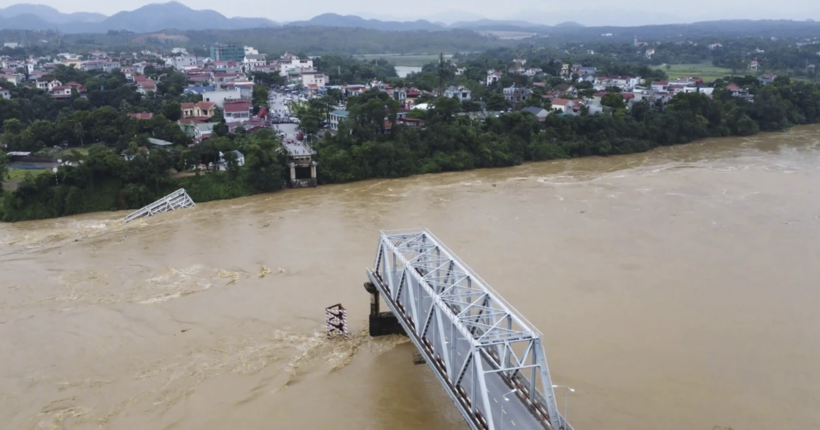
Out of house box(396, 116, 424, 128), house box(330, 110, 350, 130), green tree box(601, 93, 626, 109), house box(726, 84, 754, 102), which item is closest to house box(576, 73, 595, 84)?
house box(726, 84, 754, 102)

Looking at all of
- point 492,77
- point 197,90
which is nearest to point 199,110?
point 197,90

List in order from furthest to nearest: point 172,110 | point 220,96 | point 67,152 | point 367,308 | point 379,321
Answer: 1. point 220,96
2. point 172,110
3. point 67,152
4. point 367,308
5. point 379,321

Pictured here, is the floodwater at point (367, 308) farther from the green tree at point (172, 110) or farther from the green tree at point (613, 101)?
the green tree at point (613, 101)

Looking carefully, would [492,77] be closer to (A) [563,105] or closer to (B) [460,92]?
(B) [460,92]

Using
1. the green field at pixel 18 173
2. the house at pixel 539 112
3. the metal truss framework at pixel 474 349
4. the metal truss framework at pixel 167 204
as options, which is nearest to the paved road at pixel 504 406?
the metal truss framework at pixel 474 349

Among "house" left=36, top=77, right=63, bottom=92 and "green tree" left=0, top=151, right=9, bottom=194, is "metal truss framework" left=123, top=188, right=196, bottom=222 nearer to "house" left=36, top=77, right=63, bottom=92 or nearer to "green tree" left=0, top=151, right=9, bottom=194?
"green tree" left=0, top=151, right=9, bottom=194

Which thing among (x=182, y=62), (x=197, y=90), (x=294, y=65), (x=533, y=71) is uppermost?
(x=182, y=62)

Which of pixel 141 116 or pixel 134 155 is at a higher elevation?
pixel 141 116
